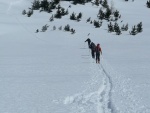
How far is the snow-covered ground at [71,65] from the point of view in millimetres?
9273

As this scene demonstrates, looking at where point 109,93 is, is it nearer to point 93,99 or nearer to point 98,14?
point 93,99

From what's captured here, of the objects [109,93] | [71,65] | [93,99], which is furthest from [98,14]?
[93,99]

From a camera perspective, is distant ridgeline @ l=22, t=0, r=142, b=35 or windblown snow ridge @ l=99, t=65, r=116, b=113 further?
distant ridgeline @ l=22, t=0, r=142, b=35

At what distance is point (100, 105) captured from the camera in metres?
8.81

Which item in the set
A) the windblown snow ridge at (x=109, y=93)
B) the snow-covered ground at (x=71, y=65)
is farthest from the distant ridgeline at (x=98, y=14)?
the windblown snow ridge at (x=109, y=93)

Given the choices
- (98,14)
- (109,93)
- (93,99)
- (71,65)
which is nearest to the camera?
(93,99)

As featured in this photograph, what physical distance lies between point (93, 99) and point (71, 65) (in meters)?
8.39

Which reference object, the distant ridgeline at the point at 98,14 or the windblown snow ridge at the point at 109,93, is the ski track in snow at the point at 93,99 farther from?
the distant ridgeline at the point at 98,14

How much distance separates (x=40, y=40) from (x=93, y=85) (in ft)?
58.0

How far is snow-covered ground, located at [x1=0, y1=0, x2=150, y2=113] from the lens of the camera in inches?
365

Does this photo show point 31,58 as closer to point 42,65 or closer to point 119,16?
point 42,65

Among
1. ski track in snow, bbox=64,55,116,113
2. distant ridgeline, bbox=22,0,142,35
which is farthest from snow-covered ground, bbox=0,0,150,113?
distant ridgeline, bbox=22,0,142,35

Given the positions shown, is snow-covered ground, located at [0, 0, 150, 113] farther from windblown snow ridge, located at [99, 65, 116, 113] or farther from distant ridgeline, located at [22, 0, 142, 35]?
distant ridgeline, located at [22, 0, 142, 35]

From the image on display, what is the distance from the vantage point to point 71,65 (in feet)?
58.9
